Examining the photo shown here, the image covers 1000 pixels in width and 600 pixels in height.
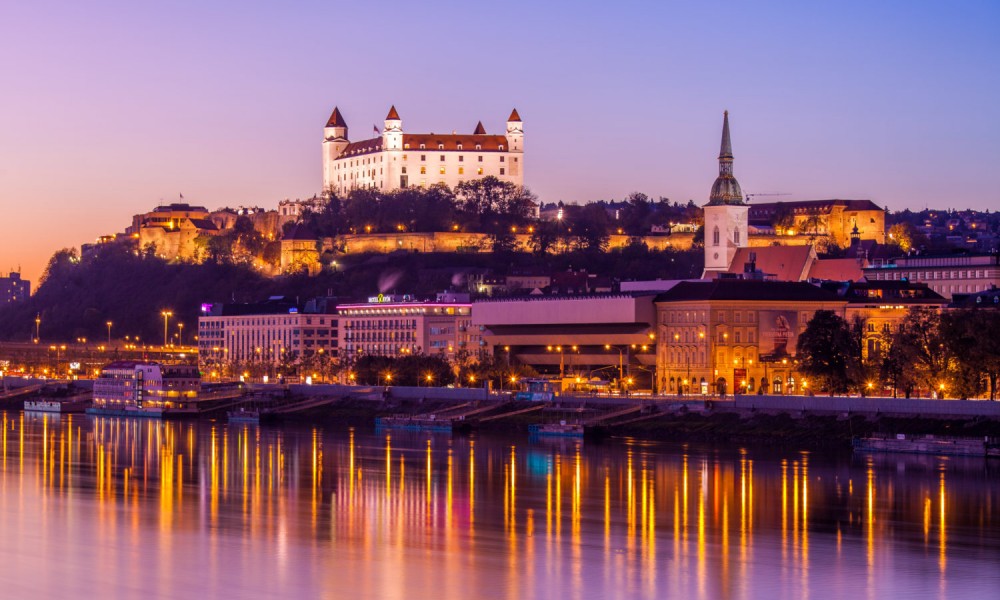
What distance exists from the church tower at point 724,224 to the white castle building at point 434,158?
144 feet

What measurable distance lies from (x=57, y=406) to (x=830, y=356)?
5434 centimetres

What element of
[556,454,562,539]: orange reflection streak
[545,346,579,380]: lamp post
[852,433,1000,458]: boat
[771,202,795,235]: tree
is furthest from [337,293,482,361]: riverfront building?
[556,454,562,539]: orange reflection streak

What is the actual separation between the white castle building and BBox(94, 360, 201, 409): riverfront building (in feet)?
189

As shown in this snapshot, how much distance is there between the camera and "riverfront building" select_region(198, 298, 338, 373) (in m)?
122

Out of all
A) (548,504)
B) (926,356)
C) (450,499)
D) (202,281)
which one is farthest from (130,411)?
(202,281)

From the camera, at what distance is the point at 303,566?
110 ft

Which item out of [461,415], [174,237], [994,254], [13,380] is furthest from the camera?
[174,237]

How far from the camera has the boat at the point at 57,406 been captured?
10638 centimetres

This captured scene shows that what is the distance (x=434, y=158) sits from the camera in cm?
15875

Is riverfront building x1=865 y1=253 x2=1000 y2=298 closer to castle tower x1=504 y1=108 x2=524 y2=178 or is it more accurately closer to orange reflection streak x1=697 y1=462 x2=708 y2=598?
castle tower x1=504 y1=108 x2=524 y2=178

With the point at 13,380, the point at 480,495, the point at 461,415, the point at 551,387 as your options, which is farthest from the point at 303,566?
the point at 13,380

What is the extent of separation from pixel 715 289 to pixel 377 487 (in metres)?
41.9

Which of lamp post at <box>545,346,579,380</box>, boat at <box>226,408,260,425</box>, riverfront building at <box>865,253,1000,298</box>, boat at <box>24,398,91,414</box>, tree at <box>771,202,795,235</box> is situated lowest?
boat at <box>24,398,91,414</box>

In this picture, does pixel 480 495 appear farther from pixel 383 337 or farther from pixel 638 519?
pixel 383 337
